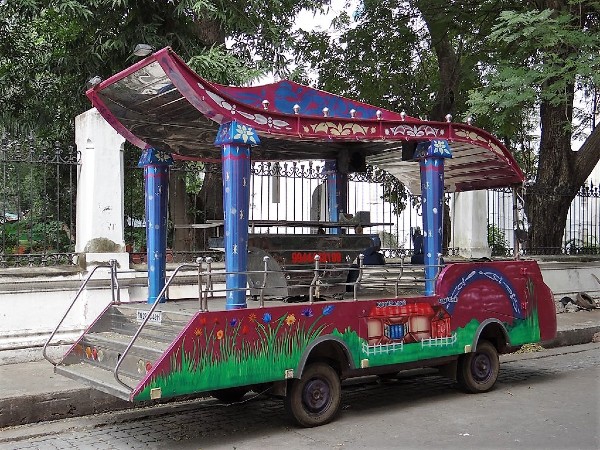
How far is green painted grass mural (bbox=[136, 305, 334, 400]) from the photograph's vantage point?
545cm

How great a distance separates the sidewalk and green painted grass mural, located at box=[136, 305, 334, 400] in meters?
1.74

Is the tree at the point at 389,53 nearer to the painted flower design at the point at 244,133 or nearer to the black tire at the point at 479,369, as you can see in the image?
the black tire at the point at 479,369

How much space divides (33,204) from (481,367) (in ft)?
20.2

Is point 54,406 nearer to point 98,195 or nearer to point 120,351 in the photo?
point 120,351

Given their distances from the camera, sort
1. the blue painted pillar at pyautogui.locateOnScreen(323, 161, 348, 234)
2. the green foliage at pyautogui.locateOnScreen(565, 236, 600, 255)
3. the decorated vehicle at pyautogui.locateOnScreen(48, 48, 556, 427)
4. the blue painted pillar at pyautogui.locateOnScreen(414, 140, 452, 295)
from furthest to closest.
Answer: the green foliage at pyautogui.locateOnScreen(565, 236, 600, 255)
the blue painted pillar at pyautogui.locateOnScreen(323, 161, 348, 234)
the blue painted pillar at pyautogui.locateOnScreen(414, 140, 452, 295)
the decorated vehicle at pyautogui.locateOnScreen(48, 48, 556, 427)

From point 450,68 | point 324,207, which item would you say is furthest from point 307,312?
point 450,68

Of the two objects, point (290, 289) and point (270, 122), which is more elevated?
point (270, 122)

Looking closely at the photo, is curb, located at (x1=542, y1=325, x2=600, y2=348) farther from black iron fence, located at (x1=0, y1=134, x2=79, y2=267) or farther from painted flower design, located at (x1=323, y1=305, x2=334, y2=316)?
black iron fence, located at (x1=0, y1=134, x2=79, y2=267)

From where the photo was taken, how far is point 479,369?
791cm

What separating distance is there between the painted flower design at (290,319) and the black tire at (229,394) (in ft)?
4.61

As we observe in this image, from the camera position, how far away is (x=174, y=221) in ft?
38.6

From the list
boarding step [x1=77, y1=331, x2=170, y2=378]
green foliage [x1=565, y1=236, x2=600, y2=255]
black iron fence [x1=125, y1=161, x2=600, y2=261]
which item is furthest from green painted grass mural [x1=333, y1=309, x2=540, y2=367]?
green foliage [x1=565, y1=236, x2=600, y2=255]

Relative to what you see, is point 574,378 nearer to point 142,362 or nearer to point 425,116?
point 142,362

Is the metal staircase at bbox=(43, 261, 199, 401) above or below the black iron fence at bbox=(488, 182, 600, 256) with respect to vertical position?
below
